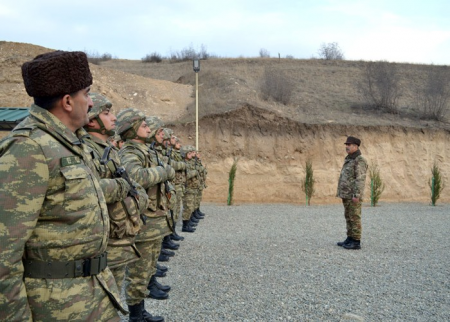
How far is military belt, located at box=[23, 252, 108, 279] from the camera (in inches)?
85.4

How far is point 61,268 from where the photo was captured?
2.21 meters

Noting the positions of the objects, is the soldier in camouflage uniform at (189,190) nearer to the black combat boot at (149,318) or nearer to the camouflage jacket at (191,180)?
the camouflage jacket at (191,180)

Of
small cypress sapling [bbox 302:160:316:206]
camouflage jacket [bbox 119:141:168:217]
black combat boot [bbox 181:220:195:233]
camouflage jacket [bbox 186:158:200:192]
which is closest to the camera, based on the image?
camouflage jacket [bbox 119:141:168:217]

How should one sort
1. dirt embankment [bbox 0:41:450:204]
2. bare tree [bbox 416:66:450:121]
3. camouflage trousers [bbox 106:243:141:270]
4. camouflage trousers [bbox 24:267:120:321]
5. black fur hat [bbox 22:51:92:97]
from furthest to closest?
bare tree [bbox 416:66:450:121]
dirt embankment [bbox 0:41:450:204]
camouflage trousers [bbox 106:243:141:270]
black fur hat [bbox 22:51:92:97]
camouflage trousers [bbox 24:267:120:321]

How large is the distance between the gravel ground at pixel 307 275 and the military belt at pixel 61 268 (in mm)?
3060

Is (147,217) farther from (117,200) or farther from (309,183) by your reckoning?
(309,183)

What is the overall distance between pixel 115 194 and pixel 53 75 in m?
1.41

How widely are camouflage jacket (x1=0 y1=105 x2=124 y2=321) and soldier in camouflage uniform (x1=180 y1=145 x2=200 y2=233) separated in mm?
9465

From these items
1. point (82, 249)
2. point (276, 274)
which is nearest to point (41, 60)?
point (82, 249)

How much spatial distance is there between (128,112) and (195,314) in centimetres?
235

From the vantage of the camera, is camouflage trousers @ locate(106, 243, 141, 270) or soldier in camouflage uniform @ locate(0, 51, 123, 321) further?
camouflage trousers @ locate(106, 243, 141, 270)

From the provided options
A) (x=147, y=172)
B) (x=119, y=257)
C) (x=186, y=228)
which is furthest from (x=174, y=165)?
(x=119, y=257)

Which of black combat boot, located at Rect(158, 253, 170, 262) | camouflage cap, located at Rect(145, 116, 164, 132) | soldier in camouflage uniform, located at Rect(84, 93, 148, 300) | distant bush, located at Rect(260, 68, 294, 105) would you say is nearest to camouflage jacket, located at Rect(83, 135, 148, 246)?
soldier in camouflage uniform, located at Rect(84, 93, 148, 300)

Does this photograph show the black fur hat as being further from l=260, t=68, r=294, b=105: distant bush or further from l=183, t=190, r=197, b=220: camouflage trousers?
l=260, t=68, r=294, b=105: distant bush
